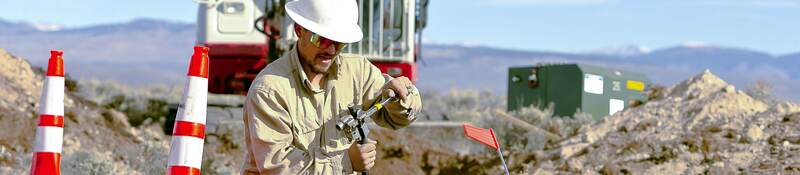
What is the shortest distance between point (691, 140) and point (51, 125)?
6.39 m

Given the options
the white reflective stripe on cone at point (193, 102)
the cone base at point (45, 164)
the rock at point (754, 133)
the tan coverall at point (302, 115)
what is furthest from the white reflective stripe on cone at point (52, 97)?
the rock at point (754, 133)

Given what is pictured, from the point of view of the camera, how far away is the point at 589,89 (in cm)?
1822

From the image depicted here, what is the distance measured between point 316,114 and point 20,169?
311 inches

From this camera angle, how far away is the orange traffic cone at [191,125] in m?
6.09

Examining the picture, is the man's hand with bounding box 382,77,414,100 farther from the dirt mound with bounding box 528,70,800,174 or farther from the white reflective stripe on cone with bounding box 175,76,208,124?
the dirt mound with bounding box 528,70,800,174

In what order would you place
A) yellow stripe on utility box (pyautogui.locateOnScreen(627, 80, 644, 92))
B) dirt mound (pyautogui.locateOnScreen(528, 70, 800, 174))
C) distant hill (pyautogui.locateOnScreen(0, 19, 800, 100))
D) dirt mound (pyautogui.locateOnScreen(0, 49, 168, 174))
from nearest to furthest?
dirt mound (pyautogui.locateOnScreen(528, 70, 800, 174)), dirt mound (pyautogui.locateOnScreen(0, 49, 168, 174)), yellow stripe on utility box (pyautogui.locateOnScreen(627, 80, 644, 92)), distant hill (pyautogui.locateOnScreen(0, 19, 800, 100))

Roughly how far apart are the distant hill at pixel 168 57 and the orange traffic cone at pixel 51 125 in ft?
367

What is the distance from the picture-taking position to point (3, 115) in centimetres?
1565

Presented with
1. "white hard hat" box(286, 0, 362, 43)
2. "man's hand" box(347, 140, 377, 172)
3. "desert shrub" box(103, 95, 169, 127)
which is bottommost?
"desert shrub" box(103, 95, 169, 127)

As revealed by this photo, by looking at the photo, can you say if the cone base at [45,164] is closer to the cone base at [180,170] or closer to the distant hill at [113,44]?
the cone base at [180,170]

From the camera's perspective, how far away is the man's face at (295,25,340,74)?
17.3 ft

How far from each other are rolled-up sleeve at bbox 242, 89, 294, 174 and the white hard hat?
0.29 metres

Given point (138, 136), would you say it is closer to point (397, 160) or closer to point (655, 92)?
point (397, 160)

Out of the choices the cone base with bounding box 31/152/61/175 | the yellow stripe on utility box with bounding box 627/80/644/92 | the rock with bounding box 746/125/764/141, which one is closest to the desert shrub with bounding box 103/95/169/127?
the yellow stripe on utility box with bounding box 627/80/644/92
